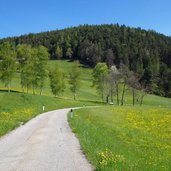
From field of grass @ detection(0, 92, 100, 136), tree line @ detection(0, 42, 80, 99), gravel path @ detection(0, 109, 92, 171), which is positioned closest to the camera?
gravel path @ detection(0, 109, 92, 171)

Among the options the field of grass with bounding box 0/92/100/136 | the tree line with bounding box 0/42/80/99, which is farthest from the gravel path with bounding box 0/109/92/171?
the tree line with bounding box 0/42/80/99

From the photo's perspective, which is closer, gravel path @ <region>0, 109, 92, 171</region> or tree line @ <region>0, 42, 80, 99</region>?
gravel path @ <region>0, 109, 92, 171</region>

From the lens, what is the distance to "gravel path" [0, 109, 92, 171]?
15.5m

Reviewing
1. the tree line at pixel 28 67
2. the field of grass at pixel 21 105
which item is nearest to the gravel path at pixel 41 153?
the field of grass at pixel 21 105

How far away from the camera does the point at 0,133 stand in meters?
28.2

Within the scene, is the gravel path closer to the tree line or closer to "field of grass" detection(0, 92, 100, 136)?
"field of grass" detection(0, 92, 100, 136)

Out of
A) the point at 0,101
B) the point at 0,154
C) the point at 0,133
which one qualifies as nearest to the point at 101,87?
the point at 0,101

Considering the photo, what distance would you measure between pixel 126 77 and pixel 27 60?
32.6 metres

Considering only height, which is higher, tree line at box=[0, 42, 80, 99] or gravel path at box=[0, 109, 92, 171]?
tree line at box=[0, 42, 80, 99]

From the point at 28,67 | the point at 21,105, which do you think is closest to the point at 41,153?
the point at 21,105

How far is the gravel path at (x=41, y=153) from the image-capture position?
15523 millimetres

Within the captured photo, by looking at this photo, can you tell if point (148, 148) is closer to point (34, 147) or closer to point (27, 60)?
point (34, 147)

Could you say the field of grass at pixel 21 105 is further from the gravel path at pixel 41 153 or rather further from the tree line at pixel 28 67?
the tree line at pixel 28 67

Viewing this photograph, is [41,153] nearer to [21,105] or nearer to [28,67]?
[21,105]
